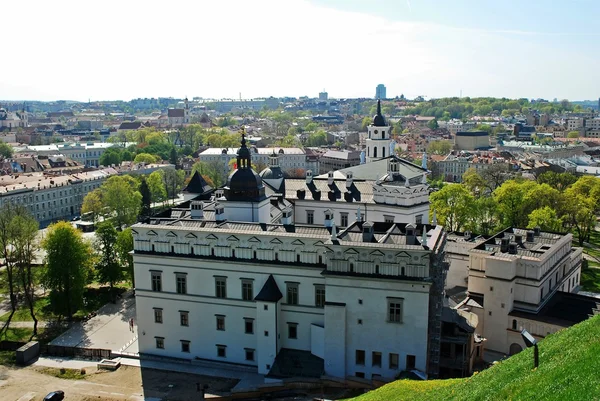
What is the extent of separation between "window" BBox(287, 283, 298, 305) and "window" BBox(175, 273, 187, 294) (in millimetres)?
8112

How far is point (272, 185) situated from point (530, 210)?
34666 mm

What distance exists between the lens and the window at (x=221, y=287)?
42531mm

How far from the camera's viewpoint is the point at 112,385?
4041 cm

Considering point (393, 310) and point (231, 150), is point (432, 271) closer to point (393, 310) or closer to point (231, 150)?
point (393, 310)

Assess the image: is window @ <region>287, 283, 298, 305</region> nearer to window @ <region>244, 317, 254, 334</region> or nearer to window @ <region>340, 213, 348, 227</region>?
window @ <region>244, 317, 254, 334</region>

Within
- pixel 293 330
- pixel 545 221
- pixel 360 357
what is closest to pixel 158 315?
pixel 293 330

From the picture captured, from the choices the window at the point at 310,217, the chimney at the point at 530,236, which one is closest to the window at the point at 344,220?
the window at the point at 310,217

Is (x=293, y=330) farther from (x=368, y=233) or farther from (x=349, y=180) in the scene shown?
(x=349, y=180)

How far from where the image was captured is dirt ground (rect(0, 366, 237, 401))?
128 feet

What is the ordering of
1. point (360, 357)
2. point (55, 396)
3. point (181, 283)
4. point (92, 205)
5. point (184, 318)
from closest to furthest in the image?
1. point (55, 396)
2. point (360, 357)
3. point (181, 283)
4. point (184, 318)
5. point (92, 205)

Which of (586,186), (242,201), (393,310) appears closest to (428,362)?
(393,310)

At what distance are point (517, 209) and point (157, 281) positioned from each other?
1913 inches

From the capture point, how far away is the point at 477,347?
41.4m

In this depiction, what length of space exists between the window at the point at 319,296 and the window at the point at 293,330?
7.62ft
